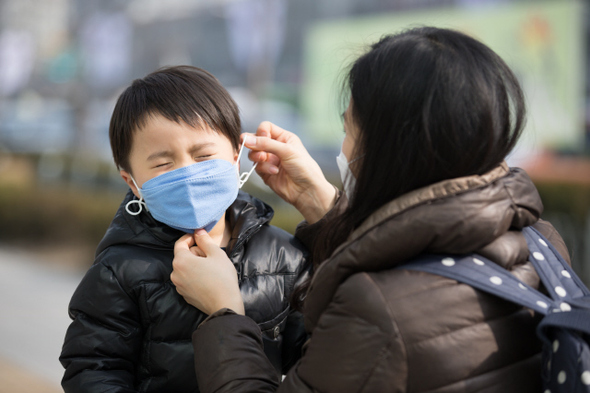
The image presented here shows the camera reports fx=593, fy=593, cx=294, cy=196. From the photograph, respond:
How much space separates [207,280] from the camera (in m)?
1.67

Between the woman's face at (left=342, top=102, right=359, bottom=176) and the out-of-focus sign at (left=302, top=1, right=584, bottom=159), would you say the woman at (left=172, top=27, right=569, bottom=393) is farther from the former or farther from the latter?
the out-of-focus sign at (left=302, top=1, right=584, bottom=159)

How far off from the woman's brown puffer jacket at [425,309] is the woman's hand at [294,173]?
2.93ft

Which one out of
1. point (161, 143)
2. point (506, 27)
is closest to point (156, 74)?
point (161, 143)

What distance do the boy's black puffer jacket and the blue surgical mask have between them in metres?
0.06

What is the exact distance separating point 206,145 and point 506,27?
6.27m

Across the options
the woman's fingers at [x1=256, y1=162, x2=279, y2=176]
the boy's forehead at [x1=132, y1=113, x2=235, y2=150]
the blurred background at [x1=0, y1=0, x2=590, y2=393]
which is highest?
the boy's forehead at [x1=132, y1=113, x2=235, y2=150]

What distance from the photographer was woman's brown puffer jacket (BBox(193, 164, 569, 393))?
1.17 meters

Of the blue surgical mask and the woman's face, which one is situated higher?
the woman's face

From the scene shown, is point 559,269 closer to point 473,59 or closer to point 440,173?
point 440,173

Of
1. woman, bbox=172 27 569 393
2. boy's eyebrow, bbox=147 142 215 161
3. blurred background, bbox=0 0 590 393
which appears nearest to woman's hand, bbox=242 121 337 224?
boy's eyebrow, bbox=147 142 215 161

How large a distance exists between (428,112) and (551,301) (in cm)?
47

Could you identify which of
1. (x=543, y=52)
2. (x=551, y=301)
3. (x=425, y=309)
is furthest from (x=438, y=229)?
(x=543, y=52)

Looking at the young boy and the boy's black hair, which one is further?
the boy's black hair

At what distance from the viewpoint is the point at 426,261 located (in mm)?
1259
